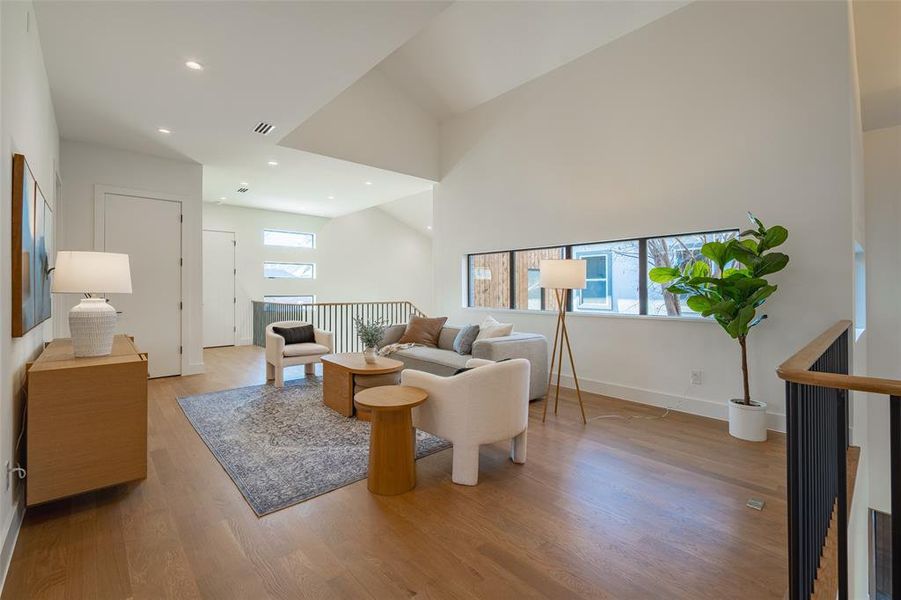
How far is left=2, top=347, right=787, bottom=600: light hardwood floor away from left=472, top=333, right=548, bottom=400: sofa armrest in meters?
1.29

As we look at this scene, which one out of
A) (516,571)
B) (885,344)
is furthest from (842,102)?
(516,571)

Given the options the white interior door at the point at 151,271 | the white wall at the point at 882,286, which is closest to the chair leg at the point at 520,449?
the white wall at the point at 882,286

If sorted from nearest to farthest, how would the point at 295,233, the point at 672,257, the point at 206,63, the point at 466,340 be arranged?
the point at 206,63
the point at 672,257
the point at 466,340
the point at 295,233

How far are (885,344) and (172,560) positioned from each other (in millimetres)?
7280

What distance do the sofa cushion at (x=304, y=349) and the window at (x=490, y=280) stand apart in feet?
7.97

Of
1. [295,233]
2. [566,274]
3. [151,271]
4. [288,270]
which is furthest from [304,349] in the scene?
[295,233]

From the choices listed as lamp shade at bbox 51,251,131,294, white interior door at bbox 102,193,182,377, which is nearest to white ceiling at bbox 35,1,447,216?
white interior door at bbox 102,193,182,377

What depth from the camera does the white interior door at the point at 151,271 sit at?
16.6 feet

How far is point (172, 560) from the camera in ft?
6.12

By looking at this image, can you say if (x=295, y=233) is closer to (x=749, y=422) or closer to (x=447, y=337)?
(x=447, y=337)

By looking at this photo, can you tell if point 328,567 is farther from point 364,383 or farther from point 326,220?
point 326,220

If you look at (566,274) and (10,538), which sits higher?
(566,274)

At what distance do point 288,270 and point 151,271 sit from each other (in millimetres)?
4104

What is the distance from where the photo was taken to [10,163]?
6.55ft
